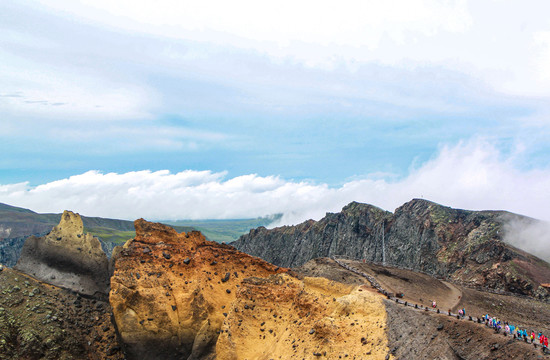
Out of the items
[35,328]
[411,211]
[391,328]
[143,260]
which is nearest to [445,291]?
[391,328]

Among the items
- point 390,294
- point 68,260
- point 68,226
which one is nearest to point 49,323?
point 68,260

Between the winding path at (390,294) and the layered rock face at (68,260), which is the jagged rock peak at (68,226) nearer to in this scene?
the layered rock face at (68,260)

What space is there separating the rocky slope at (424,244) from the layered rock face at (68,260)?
58.2 meters

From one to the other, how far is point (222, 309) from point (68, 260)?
68.4 feet

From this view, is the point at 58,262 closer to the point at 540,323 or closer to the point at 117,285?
the point at 117,285

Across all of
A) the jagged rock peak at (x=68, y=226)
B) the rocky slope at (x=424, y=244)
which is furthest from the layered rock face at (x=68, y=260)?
the rocky slope at (x=424, y=244)

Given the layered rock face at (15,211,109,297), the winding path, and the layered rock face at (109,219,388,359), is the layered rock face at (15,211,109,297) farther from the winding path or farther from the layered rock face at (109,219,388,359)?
the winding path

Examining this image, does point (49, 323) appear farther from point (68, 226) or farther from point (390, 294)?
point (390, 294)

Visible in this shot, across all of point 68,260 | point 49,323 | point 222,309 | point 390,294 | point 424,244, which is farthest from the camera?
point 424,244

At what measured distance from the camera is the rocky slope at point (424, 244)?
227 feet

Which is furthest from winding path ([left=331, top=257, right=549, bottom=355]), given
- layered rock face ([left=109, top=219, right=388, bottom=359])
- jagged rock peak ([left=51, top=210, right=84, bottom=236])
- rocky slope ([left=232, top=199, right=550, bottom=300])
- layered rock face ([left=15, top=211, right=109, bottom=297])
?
jagged rock peak ([left=51, top=210, right=84, bottom=236])

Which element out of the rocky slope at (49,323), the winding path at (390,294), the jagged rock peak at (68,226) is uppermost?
the jagged rock peak at (68,226)

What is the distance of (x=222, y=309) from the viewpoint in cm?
4147

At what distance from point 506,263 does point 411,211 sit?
43.4 metres
